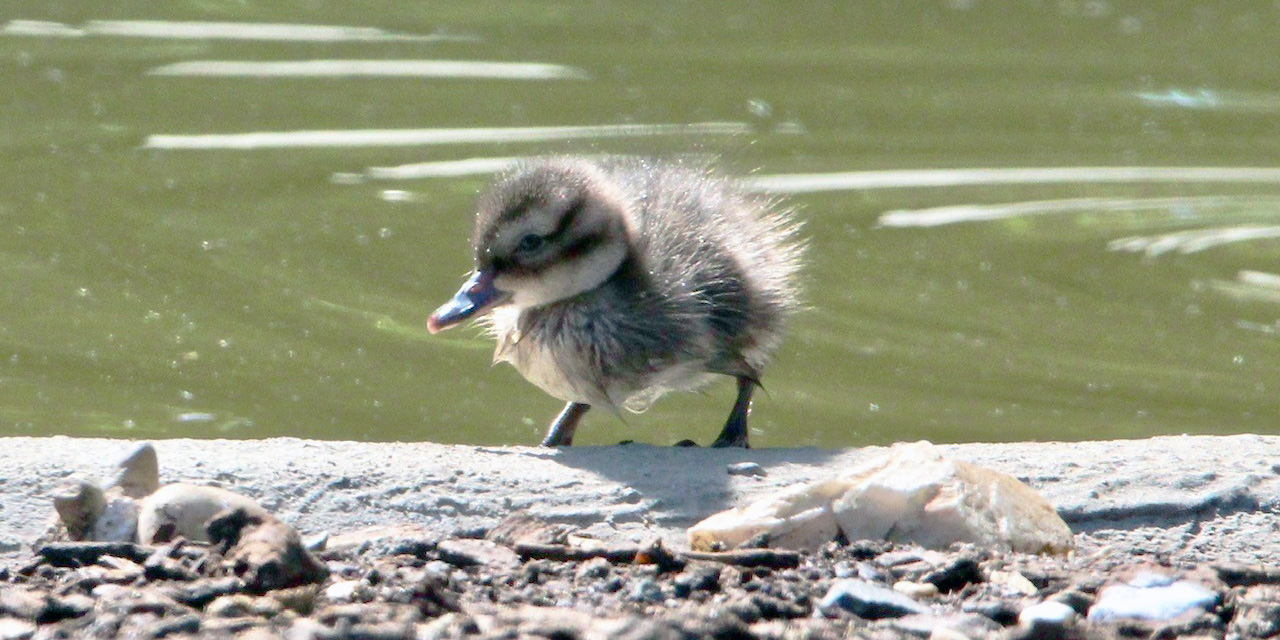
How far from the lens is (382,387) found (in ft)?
19.9

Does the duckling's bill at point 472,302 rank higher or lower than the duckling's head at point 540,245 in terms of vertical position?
lower

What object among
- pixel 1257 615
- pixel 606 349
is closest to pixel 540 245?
pixel 606 349

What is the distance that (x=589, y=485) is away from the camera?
401cm

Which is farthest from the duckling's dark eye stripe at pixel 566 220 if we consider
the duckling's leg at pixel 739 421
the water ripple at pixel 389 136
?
the water ripple at pixel 389 136

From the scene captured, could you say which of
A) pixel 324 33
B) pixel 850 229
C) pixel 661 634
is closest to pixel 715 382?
pixel 661 634

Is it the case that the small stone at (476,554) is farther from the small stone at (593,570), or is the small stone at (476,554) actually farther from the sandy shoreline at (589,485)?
the sandy shoreline at (589,485)

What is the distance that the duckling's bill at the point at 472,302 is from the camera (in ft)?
15.9

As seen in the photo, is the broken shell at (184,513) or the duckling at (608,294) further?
the duckling at (608,294)

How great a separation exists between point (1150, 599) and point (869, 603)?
18.6 inches

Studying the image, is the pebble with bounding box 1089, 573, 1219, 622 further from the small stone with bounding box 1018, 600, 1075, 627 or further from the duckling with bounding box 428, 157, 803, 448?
the duckling with bounding box 428, 157, 803, 448

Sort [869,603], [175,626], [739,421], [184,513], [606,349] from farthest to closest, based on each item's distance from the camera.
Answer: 1. [739,421]
2. [606,349]
3. [184,513]
4. [869,603]
5. [175,626]

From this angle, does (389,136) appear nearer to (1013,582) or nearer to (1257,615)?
(1013,582)

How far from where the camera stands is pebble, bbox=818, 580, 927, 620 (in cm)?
314

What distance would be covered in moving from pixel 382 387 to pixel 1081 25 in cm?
799
